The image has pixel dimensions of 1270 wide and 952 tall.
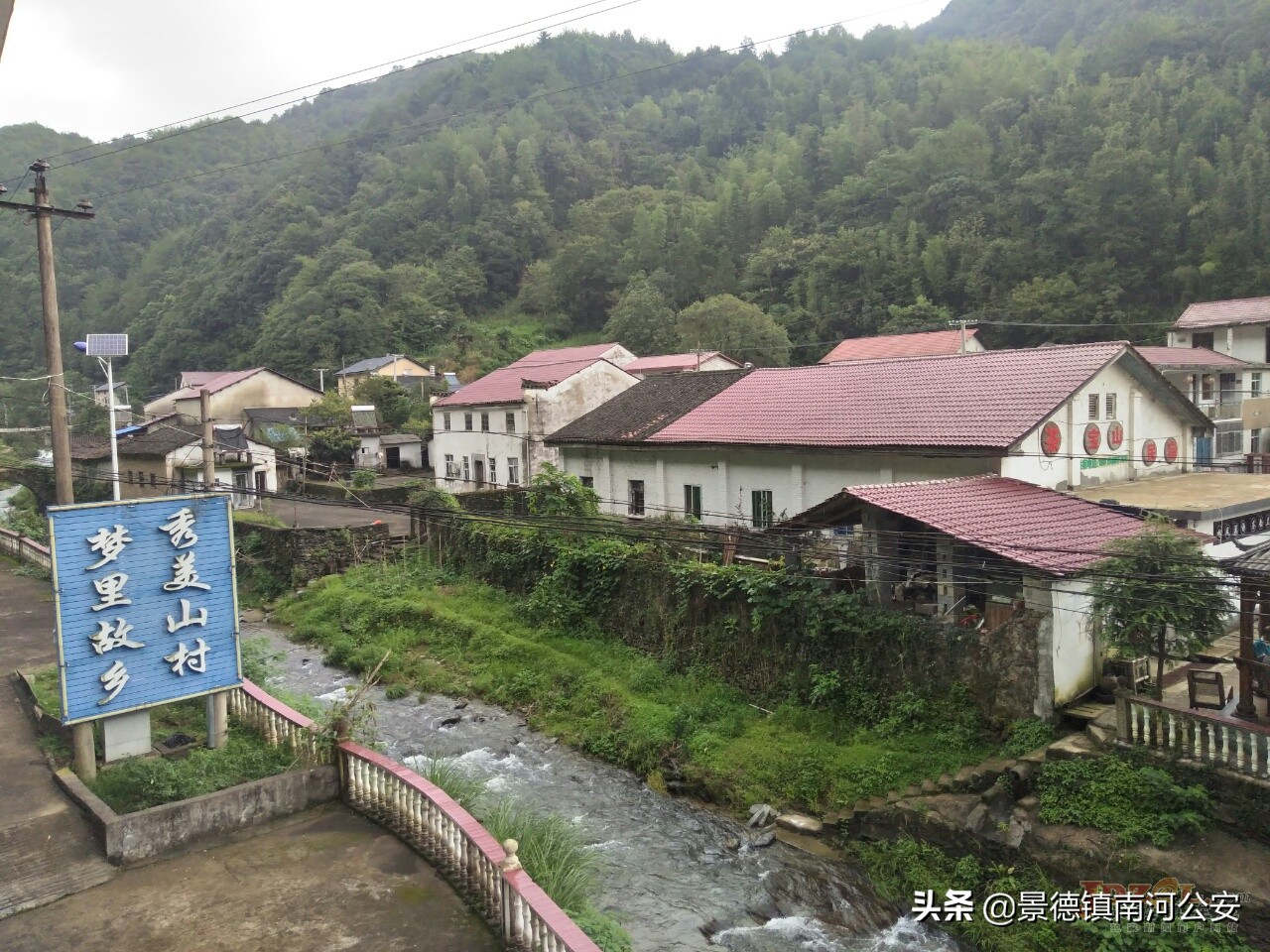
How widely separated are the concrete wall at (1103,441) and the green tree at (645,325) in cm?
4126

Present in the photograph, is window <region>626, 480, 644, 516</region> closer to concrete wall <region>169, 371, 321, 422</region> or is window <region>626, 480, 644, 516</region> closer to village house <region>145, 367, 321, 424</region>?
village house <region>145, 367, 321, 424</region>

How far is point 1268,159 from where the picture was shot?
4906 cm

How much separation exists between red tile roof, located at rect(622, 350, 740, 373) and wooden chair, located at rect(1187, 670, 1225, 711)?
3362cm

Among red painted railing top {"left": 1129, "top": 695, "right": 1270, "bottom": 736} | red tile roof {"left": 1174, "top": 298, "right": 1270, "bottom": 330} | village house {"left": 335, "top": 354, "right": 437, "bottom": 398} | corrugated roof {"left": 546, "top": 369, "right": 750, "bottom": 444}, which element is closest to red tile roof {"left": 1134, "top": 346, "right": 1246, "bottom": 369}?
red tile roof {"left": 1174, "top": 298, "right": 1270, "bottom": 330}

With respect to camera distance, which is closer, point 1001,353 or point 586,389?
point 1001,353

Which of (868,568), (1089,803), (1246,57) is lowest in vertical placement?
(1089,803)

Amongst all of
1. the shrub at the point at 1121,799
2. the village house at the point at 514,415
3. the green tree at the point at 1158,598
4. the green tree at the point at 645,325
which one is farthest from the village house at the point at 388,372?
the shrub at the point at 1121,799

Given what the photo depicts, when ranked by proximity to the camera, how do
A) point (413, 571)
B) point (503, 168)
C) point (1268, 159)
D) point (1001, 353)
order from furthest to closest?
point (503, 168) → point (1268, 159) → point (413, 571) → point (1001, 353)

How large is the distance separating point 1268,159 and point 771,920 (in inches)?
2230

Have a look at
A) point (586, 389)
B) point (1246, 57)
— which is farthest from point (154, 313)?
point (1246, 57)

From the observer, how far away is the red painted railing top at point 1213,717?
10.0 metres

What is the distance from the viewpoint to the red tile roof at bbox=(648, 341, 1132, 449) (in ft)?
58.2

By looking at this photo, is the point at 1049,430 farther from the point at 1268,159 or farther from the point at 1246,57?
the point at 1246,57

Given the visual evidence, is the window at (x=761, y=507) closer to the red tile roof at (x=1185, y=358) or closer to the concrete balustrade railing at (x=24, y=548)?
the red tile roof at (x=1185, y=358)
